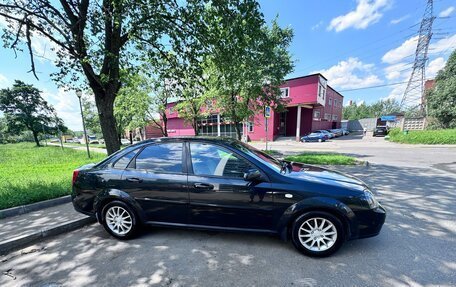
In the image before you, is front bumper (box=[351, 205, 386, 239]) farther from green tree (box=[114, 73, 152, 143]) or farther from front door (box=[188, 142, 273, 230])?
green tree (box=[114, 73, 152, 143])

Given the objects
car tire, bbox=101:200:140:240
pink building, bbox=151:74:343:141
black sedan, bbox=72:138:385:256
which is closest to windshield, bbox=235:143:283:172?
black sedan, bbox=72:138:385:256

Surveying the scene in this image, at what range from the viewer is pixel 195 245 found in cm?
305

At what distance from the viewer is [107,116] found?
597 centimetres

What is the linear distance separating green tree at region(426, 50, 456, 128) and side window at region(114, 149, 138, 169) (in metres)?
28.7

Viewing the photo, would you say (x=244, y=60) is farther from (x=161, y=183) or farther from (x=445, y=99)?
(x=445, y=99)

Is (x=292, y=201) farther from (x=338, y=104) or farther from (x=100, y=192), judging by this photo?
(x=338, y=104)

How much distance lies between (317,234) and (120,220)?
304 cm

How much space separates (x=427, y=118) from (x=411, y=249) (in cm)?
2728

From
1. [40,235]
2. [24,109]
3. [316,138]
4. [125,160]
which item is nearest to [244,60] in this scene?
[125,160]

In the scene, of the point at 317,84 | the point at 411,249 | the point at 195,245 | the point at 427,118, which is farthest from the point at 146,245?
the point at 427,118

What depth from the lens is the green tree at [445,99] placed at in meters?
19.9

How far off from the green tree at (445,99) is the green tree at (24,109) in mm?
54062

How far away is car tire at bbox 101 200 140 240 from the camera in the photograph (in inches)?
A: 128

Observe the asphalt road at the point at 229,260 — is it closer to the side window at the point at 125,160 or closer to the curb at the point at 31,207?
the side window at the point at 125,160
